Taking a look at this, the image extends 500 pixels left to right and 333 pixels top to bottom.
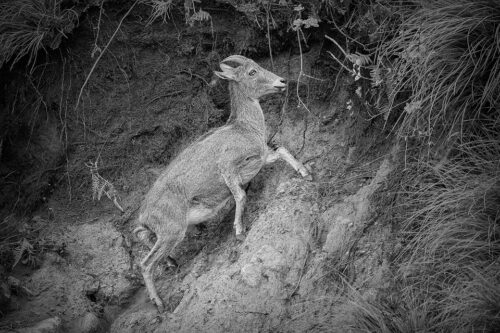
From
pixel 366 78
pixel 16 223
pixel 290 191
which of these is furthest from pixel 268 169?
pixel 16 223

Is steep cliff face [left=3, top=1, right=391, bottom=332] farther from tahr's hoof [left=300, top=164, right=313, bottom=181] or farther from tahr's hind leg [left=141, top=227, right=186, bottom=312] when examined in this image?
tahr's hind leg [left=141, top=227, right=186, bottom=312]

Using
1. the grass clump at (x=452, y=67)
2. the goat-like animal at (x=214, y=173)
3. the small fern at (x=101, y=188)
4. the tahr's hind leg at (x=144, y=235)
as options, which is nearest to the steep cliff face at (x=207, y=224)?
the small fern at (x=101, y=188)

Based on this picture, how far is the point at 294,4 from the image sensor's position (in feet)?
29.1

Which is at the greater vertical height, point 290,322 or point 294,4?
point 294,4

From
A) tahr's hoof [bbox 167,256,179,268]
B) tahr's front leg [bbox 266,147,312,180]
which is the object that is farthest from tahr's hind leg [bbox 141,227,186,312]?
tahr's front leg [bbox 266,147,312,180]

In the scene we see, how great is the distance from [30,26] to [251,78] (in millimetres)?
3365

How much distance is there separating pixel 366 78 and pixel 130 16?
12.7 feet

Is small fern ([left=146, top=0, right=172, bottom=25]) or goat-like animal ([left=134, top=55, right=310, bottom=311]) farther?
small fern ([left=146, top=0, right=172, bottom=25])

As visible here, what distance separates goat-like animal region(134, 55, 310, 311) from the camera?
7.94m

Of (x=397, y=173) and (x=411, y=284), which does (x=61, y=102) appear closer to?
(x=397, y=173)

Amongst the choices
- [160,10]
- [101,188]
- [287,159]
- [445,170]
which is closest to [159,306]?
[101,188]

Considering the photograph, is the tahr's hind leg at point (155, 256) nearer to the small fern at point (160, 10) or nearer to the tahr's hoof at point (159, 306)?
the tahr's hoof at point (159, 306)

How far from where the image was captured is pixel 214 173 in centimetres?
813

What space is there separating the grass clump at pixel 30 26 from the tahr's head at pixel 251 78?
8.36 ft
